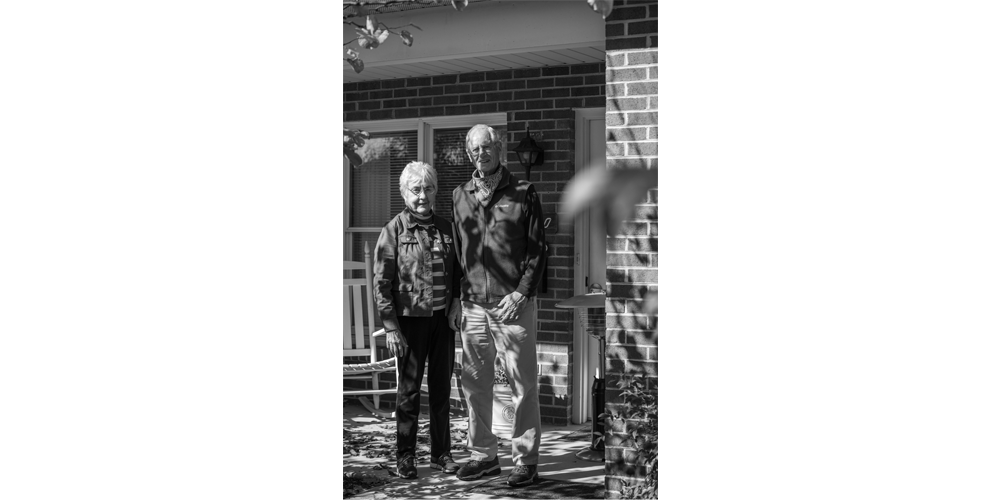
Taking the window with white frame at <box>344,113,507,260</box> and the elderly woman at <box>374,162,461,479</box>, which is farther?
the window with white frame at <box>344,113,507,260</box>

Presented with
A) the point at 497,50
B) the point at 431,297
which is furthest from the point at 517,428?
the point at 497,50

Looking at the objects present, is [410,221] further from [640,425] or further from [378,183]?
[378,183]

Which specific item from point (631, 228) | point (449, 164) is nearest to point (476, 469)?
point (631, 228)

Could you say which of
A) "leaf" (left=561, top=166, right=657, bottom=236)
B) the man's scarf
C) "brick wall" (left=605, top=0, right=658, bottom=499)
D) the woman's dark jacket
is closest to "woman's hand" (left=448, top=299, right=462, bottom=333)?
the woman's dark jacket

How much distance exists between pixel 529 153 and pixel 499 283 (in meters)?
1.63

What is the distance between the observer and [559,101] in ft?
17.9

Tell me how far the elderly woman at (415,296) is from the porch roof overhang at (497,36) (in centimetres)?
104

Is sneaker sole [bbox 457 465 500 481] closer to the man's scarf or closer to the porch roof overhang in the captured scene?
the man's scarf

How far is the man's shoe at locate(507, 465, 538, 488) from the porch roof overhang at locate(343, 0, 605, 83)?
228cm

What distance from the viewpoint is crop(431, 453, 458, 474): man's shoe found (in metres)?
4.38

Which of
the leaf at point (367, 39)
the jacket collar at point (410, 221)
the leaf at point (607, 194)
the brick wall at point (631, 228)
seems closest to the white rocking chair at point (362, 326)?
the jacket collar at point (410, 221)

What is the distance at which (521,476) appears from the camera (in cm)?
410

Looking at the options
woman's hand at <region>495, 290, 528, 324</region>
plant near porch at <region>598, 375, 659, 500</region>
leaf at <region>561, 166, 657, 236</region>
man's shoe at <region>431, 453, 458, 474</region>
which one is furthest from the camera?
man's shoe at <region>431, 453, 458, 474</region>

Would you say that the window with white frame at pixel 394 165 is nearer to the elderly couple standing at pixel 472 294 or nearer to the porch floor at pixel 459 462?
the porch floor at pixel 459 462
